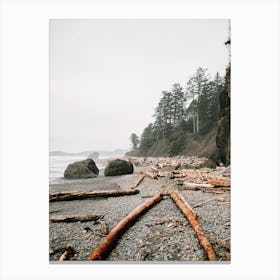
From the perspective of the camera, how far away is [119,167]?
3625 mm

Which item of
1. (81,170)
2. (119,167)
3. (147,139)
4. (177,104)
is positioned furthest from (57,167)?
(177,104)

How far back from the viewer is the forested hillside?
3.38 metres

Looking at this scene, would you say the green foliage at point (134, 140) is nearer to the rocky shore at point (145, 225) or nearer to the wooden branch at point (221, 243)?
the rocky shore at point (145, 225)

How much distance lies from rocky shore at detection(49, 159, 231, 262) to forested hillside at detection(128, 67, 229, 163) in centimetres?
36

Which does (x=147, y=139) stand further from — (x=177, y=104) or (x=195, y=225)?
(x=195, y=225)

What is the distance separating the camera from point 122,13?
3.43 metres

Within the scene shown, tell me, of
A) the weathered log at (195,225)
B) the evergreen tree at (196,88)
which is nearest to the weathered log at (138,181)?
the weathered log at (195,225)

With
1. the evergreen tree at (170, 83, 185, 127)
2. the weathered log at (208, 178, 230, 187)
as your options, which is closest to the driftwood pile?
the weathered log at (208, 178, 230, 187)
